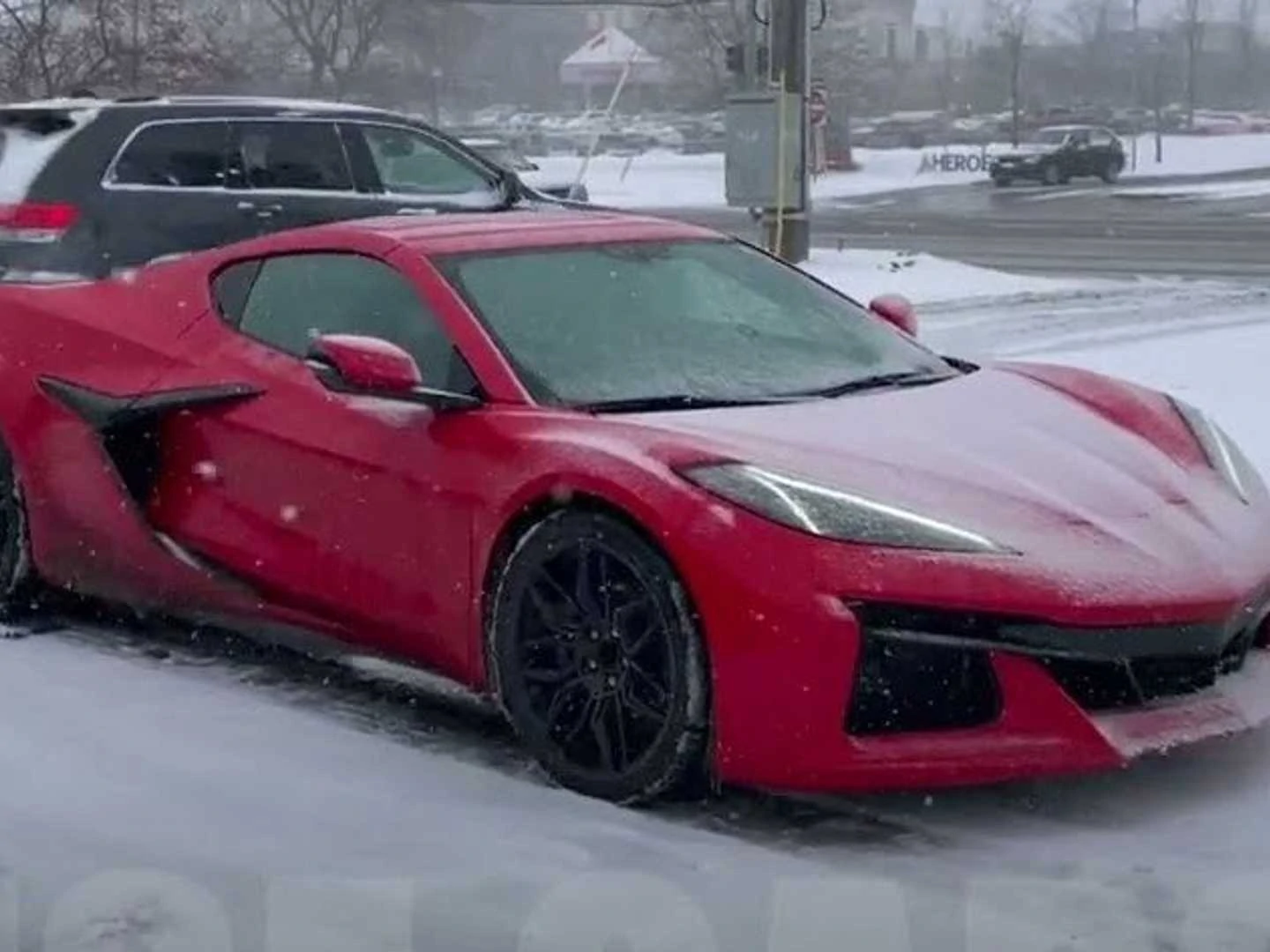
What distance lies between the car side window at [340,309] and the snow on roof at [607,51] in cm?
3435

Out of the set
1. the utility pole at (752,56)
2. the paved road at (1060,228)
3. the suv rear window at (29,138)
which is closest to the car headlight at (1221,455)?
the suv rear window at (29,138)

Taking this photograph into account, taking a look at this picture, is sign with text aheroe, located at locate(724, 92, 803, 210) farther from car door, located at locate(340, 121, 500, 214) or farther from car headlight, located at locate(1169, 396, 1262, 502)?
car headlight, located at locate(1169, 396, 1262, 502)

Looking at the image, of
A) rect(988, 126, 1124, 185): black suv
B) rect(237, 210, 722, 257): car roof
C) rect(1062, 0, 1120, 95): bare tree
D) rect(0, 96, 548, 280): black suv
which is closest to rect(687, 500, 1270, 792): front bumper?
rect(237, 210, 722, 257): car roof

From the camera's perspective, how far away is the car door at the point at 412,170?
45.2 feet

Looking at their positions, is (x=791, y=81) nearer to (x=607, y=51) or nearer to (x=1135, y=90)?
(x=607, y=51)

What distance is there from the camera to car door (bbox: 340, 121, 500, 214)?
542 inches

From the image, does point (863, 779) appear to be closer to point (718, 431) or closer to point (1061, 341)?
point (718, 431)

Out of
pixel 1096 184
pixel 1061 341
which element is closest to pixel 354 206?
pixel 1061 341

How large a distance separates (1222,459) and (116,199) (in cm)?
778

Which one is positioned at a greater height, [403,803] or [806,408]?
[806,408]

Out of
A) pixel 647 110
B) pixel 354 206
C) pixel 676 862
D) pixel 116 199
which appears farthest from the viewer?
pixel 647 110

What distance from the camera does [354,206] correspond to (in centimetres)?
1351

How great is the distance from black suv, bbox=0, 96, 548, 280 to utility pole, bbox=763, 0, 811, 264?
6.62m

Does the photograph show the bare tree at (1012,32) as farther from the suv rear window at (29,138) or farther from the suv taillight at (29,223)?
the suv taillight at (29,223)
